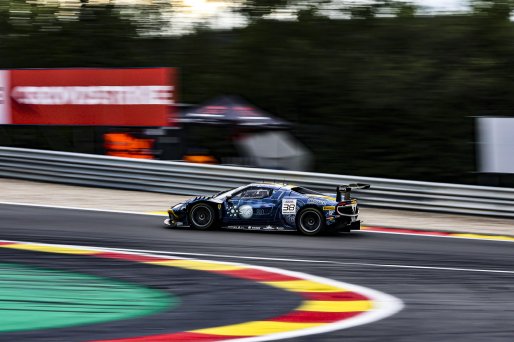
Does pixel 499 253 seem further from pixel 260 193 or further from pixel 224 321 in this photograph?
pixel 224 321

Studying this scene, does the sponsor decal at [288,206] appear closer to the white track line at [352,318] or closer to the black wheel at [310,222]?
the black wheel at [310,222]

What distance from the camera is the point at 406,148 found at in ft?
75.4

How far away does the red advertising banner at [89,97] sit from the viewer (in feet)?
71.2

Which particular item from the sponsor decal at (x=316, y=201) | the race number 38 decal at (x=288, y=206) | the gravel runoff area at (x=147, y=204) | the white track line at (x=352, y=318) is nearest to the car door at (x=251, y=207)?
Result: the race number 38 decal at (x=288, y=206)

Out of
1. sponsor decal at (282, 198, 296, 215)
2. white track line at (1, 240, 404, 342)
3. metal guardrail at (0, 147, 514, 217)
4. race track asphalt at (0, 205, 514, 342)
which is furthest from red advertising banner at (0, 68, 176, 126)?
white track line at (1, 240, 404, 342)

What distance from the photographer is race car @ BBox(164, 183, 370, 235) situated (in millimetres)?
14094

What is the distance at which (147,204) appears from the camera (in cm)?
1783

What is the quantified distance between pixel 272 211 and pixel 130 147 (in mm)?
8260

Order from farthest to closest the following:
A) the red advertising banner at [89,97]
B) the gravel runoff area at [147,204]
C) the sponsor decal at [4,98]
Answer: the sponsor decal at [4,98], the red advertising banner at [89,97], the gravel runoff area at [147,204]

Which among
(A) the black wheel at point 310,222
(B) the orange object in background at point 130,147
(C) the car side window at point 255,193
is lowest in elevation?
(A) the black wheel at point 310,222

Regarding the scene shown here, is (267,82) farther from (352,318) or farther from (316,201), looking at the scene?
(352,318)

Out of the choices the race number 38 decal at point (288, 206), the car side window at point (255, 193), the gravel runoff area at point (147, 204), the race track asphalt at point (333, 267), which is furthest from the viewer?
the gravel runoff area at point (147, 204)

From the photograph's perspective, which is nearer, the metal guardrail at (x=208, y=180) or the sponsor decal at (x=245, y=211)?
the sponsor decal at (x=245, y=211)

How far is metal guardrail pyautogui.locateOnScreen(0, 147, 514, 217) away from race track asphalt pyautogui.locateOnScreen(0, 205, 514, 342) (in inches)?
138
